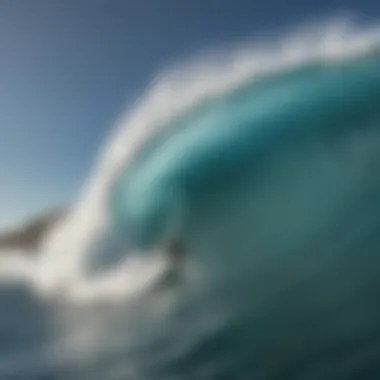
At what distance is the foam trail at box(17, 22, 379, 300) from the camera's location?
2.64 meters

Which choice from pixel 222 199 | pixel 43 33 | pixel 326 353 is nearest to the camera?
pixel 326 353

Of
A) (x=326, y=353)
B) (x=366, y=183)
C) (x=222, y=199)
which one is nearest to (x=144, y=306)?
(x=222, y=199)

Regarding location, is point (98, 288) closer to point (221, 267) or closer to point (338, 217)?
point (221, 267)

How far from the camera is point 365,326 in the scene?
8.29 ft

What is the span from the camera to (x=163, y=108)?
273cm

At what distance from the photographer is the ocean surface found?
2.56 metres

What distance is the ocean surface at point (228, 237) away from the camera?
2.56 metres

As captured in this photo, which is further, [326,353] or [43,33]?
[43,33]

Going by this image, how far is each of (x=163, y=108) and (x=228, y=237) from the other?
481 mm

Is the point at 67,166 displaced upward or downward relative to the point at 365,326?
upward

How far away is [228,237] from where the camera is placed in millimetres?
2656

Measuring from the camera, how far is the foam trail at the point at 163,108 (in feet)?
8.67

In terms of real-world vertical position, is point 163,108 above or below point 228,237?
above

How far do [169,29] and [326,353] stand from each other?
1169 millimetres
